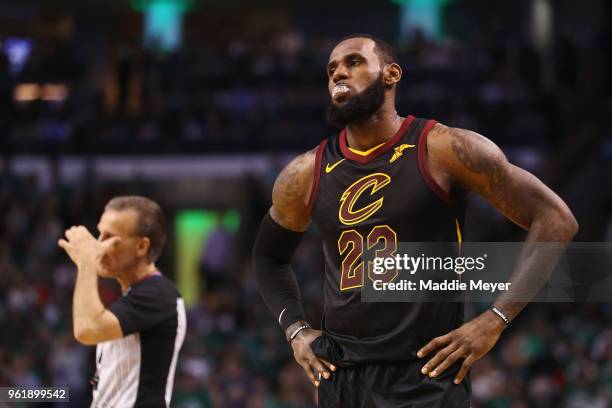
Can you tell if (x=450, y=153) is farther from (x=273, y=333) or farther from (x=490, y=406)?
(x=273, y=333)

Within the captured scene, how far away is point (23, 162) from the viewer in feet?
54.0

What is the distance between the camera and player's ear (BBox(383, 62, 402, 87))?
4.72 metres

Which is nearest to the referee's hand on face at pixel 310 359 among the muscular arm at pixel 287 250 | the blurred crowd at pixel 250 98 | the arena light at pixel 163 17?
the muscular arm at pixel 287 250

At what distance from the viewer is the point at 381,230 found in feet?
15.0

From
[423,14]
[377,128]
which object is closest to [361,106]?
[377,128]

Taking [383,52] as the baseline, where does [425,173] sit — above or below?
below

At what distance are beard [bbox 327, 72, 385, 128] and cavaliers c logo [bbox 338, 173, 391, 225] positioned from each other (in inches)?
10.5

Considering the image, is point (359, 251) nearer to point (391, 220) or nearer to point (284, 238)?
point (391, 220)

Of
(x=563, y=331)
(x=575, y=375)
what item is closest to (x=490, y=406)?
(x=575, y=375)

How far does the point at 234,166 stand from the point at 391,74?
12.3 m

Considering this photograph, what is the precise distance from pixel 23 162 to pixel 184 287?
3.72 m

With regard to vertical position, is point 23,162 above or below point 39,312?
above

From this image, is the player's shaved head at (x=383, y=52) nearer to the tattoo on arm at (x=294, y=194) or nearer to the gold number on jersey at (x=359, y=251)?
the tattoo on arm at (x=294, y=194)

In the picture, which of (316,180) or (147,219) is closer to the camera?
(316,180)
